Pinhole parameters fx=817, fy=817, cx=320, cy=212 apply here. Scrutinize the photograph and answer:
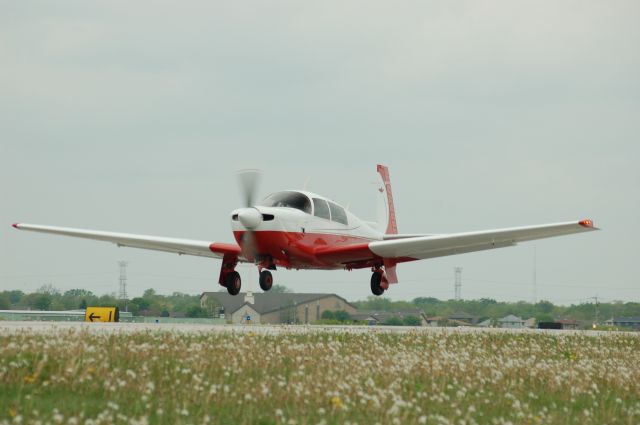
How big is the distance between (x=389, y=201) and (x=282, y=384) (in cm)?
2728

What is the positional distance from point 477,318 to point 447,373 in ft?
190

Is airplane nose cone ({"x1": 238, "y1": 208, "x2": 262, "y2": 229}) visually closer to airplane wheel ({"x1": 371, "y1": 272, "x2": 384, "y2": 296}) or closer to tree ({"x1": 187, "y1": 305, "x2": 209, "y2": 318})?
airplane wheel ({"x1": 371, "y1": 272, "x2": 384, "y2": 296})

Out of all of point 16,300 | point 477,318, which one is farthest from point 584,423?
point 16,300

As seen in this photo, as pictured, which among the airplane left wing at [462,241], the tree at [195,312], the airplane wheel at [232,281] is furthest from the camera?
the tree at [195,312]

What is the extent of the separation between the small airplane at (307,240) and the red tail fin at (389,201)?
3.58 meters

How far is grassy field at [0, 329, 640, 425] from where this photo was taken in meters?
8.80

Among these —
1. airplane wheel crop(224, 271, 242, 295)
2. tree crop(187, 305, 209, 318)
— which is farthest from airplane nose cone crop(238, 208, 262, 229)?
tree crop(187, 305, 209, 318)

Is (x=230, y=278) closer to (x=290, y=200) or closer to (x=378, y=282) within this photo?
(x=290, y=200)

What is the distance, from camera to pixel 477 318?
6881 centimetres

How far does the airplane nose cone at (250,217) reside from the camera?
25.2 meters

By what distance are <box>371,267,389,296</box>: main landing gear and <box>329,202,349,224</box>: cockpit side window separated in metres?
3.35

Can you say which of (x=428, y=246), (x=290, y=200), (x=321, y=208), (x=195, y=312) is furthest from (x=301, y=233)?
(x=195, y=312)

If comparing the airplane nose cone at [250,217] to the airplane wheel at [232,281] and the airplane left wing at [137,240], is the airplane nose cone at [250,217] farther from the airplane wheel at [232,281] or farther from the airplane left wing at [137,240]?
the airplane left wing at [137,240]

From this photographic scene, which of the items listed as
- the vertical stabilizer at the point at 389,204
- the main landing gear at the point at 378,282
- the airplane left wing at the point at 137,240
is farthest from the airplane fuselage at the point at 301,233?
the vertical stabilizer at the point at 389,204
